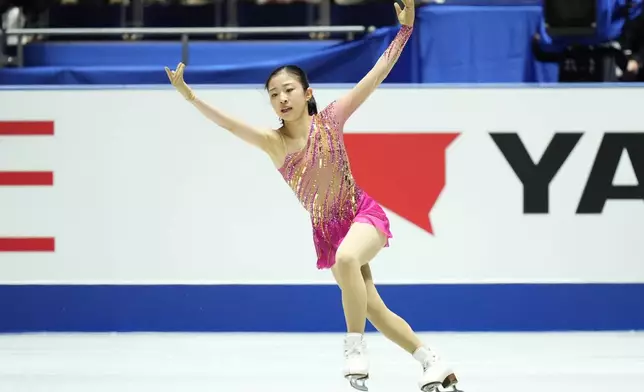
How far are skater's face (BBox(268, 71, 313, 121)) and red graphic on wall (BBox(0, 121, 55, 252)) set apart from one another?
2410 millimetres

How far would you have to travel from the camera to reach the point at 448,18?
22.0 feet

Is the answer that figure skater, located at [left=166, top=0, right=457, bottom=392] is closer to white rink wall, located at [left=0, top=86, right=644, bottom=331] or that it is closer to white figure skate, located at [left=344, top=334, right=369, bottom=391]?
white figure skate, located at [left=344, top=334, right=369, bottom=391]

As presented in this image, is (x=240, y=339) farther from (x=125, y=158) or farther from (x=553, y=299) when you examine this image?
(x=553, y=299)

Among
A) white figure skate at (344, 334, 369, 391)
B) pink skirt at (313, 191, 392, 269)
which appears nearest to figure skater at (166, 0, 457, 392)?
pink skirt at (313, 191, 392, 269)

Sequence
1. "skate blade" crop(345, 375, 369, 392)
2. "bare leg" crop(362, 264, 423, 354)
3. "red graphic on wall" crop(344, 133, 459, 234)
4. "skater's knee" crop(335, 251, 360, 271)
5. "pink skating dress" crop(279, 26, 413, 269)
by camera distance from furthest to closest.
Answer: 1. "red graphic on wall" crop(344, 133, 459, 234)
2. "pink skating dress" crop(279, 26, 413, 269)
3. "bare leg" crop(362, 264, 423, 354)
4. "skater's knee" crop(335, 251, 360, 271)
5. "skate blade" crop(345, 375, 369, 392)

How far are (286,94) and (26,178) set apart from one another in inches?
99.9

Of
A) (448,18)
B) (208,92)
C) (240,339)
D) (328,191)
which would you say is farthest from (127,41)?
(328,191)

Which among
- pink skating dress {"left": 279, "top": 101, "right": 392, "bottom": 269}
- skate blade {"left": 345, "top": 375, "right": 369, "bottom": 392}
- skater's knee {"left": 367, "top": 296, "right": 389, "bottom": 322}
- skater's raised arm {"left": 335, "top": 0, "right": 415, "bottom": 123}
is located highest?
skater's raised arm {"left": 335, "top": 0, "right": 415, "bottom": 123}

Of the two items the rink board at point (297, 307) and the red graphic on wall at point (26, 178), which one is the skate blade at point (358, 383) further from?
the red graphic on wall at point (26, 178)

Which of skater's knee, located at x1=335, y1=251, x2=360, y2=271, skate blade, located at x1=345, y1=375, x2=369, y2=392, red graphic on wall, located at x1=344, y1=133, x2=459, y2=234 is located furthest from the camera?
red graphic on wall, located at x1=344, y1=133, x2=459, y2=234

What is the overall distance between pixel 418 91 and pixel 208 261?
58.7 inches

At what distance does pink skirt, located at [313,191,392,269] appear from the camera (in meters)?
3.91

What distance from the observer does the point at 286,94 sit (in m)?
3.84

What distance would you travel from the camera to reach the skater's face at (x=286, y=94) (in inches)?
151
